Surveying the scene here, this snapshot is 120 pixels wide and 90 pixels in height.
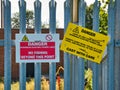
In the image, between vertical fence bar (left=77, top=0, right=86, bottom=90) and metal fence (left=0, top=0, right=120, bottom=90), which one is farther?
vertical fence bar (left=77, top=0, right=86, bottom=90)

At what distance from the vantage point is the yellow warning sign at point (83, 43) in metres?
3.86

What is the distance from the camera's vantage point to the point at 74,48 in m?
3.87

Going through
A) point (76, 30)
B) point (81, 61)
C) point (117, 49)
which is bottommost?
point (81, 61)

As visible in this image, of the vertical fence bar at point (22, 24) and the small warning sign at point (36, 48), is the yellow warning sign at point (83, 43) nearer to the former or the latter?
the small warning sign at point (36, 48)

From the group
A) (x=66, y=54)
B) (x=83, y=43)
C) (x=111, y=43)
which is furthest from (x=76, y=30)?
(x=111, y=43)

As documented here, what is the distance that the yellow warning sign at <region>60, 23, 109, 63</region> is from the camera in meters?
3.86

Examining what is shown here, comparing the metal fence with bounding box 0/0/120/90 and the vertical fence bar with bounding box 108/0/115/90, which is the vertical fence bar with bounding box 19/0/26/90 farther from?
the vertical fence bar with bounding box 108/0/115/90

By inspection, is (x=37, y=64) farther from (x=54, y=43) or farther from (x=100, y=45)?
(x=100, y=45)

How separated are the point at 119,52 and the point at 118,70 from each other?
0.18m

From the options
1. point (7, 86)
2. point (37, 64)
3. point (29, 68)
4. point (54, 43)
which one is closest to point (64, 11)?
point (54, 43)

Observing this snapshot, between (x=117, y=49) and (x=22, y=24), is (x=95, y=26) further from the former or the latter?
(x=22, y=24)

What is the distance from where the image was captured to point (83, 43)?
3871 millimetres

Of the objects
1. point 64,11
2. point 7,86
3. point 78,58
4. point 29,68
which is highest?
point 64,11

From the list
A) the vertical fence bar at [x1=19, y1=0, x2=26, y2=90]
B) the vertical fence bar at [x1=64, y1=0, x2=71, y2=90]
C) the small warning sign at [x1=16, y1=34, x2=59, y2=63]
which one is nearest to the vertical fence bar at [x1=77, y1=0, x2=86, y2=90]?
the vertical fence bar at [x1=64, y1=0, x2=71, y2=90]
